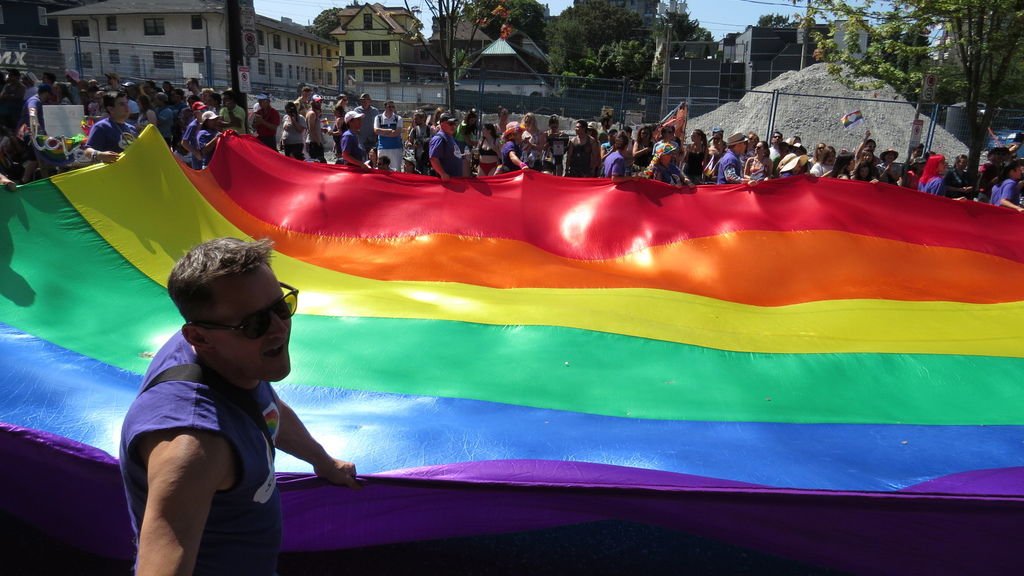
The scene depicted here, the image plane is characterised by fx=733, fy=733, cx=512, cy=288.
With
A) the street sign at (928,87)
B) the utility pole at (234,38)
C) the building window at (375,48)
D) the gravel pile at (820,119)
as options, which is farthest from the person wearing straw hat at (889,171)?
the building window at (375,48)

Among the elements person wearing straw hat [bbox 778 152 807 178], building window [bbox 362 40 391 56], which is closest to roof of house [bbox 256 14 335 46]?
building window [bbox 362 40 391 56]

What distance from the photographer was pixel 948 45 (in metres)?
14.5

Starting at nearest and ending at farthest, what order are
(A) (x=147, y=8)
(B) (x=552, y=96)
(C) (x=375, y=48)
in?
1. (B) (x=552, y=96)
2. (A) (x=147, y=8)
3. (C) (x=375, y=48)

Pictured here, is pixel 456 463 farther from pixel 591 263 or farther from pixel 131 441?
pixel 591 263

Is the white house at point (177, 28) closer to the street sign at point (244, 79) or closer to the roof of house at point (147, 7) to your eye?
the roof of house at point (147, 7)

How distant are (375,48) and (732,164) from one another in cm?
6926

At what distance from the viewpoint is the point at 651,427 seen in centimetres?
336

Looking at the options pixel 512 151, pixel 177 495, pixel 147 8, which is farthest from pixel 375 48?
pixel 177 495

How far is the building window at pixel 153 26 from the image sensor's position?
51.3 metres

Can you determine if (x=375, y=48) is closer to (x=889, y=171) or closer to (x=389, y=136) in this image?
(x=389, y=136)

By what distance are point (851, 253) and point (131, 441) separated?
5.33 meters

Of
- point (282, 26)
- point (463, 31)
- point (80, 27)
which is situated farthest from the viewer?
point (282, 26)

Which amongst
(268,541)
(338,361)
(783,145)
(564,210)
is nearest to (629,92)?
(783,145)

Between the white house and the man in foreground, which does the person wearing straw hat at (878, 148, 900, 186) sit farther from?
the white house
